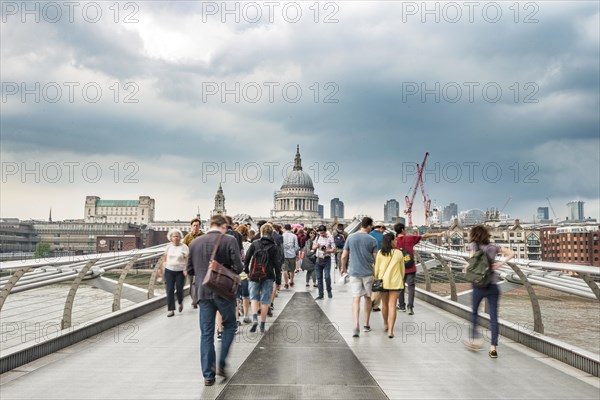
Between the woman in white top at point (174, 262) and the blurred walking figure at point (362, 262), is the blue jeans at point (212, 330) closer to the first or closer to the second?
the blurred walking figure at point (362, 262)

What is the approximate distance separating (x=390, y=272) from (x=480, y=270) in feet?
6.30

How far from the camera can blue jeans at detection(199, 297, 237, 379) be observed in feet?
20.5

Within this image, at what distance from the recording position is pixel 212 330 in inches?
255

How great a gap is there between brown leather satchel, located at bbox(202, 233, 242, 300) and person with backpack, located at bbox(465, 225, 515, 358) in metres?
3.71

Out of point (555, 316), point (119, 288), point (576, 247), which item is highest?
point (119, 288)

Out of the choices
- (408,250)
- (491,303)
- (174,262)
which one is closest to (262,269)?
(174,262)

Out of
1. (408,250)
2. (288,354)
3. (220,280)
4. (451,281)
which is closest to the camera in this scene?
(220,280)

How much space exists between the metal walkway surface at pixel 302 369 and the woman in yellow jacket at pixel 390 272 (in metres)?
0.58

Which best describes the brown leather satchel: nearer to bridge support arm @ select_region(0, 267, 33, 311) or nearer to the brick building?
bridge support arm @ select_region(0, 267, 33, 311)

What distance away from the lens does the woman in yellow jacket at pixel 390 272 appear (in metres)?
9.40

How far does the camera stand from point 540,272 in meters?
8.66

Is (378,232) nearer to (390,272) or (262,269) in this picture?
(390,272)

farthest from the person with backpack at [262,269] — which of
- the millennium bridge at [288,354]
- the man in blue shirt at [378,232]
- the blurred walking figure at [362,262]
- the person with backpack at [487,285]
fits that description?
the person with backpack at [487,285]

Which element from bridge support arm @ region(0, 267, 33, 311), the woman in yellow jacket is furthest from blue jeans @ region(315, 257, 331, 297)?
bridge support arm @ region(0, 267, 33, 311)
